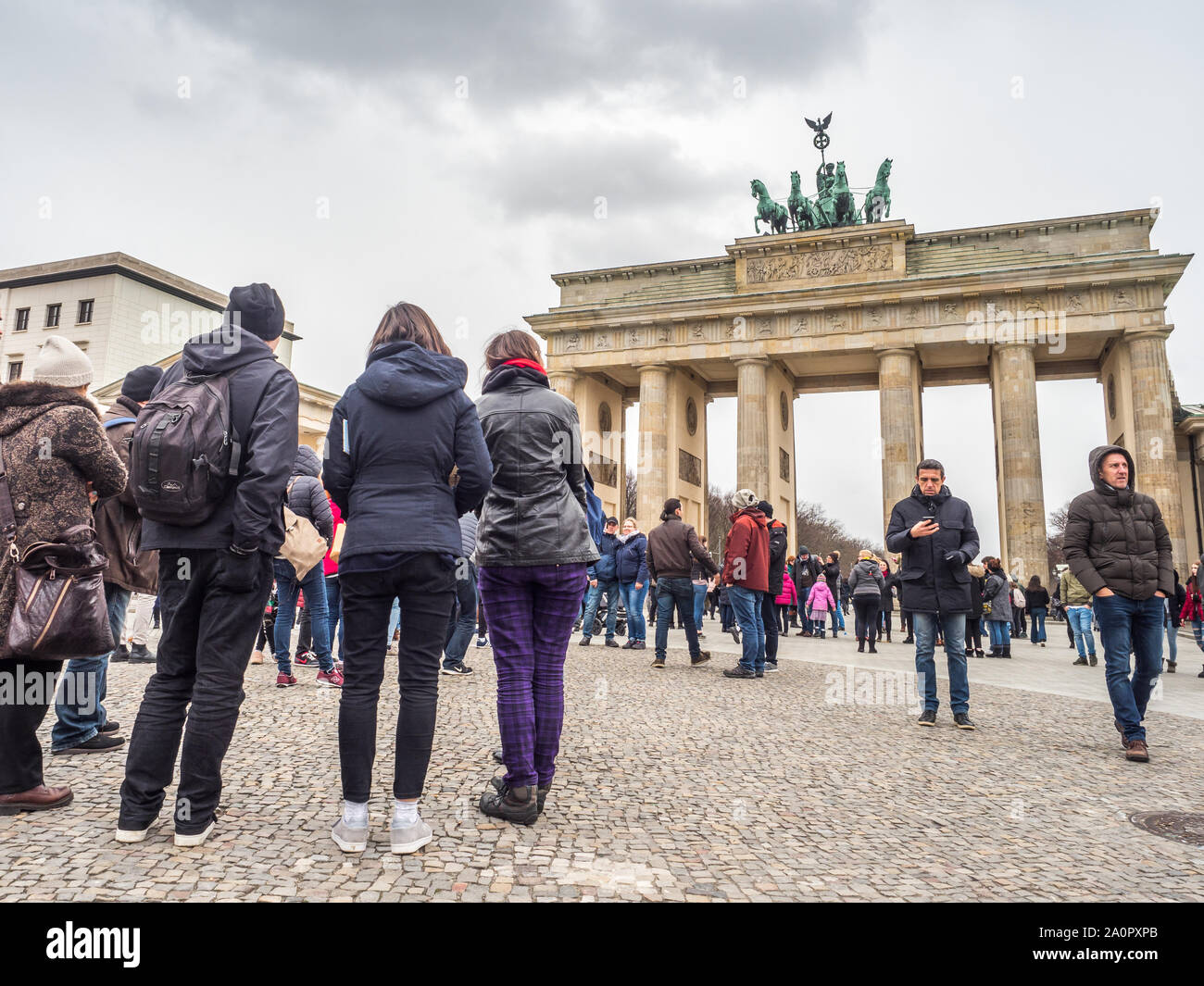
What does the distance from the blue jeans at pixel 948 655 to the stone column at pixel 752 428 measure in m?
28.7

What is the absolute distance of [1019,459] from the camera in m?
33.2

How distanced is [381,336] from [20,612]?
6.21 ft

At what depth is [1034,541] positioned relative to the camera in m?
32.2

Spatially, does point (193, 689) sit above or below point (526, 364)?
below

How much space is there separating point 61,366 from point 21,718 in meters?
1.60

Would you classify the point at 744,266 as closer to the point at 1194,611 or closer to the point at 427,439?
the point at 1194,611

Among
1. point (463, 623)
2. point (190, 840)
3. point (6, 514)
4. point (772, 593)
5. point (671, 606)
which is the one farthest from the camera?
point (772, 593)

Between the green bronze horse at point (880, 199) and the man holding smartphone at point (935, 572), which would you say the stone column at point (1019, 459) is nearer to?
the green bronze horse at point (880, 199)

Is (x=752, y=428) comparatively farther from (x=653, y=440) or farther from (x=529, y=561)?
(x=529, y=561)

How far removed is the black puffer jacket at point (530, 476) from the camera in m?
3.70

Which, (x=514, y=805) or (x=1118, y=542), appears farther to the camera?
(x=1118, y=542)

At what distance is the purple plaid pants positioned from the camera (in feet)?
11.9

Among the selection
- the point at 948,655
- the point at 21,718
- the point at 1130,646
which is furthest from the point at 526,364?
the point at 1130,646

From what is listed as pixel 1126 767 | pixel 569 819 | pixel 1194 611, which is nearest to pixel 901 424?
pixel 1194 611
